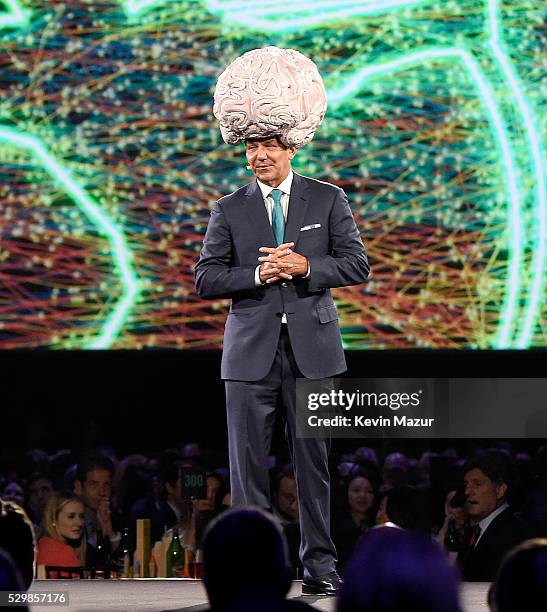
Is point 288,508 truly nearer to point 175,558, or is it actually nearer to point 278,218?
point 175,558

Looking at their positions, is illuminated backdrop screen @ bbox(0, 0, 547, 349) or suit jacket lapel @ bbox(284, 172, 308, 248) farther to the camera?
illuminated backdrop screen @ bbox(0, 0, 547, 349)

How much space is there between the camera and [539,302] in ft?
21.7

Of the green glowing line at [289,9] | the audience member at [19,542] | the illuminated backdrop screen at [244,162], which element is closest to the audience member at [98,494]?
the illuminated backdrop screen at [244,162]

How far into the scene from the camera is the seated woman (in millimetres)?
5957

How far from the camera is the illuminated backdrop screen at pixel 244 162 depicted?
21.8 feet

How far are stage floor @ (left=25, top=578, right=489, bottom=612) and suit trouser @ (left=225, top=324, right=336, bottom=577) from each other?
194mm

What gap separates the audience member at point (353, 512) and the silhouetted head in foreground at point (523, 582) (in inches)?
161

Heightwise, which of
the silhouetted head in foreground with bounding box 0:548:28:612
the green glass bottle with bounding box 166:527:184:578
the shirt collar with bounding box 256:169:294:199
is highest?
the shirt collar with bounding box 256:169:294:199

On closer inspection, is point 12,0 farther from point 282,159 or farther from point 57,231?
point 282,159

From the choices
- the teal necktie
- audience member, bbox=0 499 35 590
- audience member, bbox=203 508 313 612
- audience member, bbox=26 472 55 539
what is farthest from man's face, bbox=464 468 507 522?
audience member, bbox=203 508 313 612

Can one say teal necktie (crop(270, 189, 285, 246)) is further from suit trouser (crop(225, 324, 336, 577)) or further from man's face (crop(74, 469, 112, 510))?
man's face (crop(74, 469, 112, 510))

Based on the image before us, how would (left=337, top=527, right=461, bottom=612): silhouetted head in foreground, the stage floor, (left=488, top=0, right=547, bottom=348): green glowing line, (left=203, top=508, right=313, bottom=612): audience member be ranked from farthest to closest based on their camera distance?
(left=488, top=0, right=547, bottom=348): green glowing line < the stage floor < (left=203, top=508, right=313, bottom=612): audience member < (left=337, top=527, right=461, bottom=612): silhouetted head in foreground

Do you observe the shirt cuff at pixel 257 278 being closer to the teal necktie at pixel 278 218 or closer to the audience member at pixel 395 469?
the teal necktie at pixel 278 218

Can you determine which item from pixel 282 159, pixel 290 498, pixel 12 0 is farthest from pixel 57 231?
pixel 282 159
